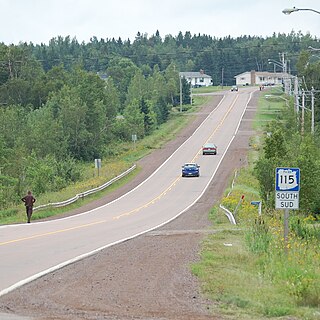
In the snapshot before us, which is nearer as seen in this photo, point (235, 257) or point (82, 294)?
point (82, 294)

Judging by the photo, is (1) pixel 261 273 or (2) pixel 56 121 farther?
(2) pixel 56 121

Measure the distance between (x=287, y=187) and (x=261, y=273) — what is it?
Answer: 194cm

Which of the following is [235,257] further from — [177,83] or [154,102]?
[177,83]

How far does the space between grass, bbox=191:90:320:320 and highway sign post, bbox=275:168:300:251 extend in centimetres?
121

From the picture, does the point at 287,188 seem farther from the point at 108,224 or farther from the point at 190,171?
the point at 190,171

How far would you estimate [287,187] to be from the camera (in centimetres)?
1611

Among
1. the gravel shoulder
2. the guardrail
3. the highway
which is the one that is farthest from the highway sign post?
the guardrail

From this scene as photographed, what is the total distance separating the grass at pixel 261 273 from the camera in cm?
1184

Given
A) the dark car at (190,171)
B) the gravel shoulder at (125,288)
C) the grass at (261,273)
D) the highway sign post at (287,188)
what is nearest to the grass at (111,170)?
the dark car at (190,171)

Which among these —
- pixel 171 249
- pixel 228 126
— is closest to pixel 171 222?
pixel 171 249

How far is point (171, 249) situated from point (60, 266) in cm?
399

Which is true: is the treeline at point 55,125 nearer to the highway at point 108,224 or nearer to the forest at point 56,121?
the forest at point 56,121

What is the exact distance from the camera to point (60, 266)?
16.3 meters

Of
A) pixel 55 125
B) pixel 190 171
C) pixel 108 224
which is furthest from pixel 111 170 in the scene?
pixel 108 224
